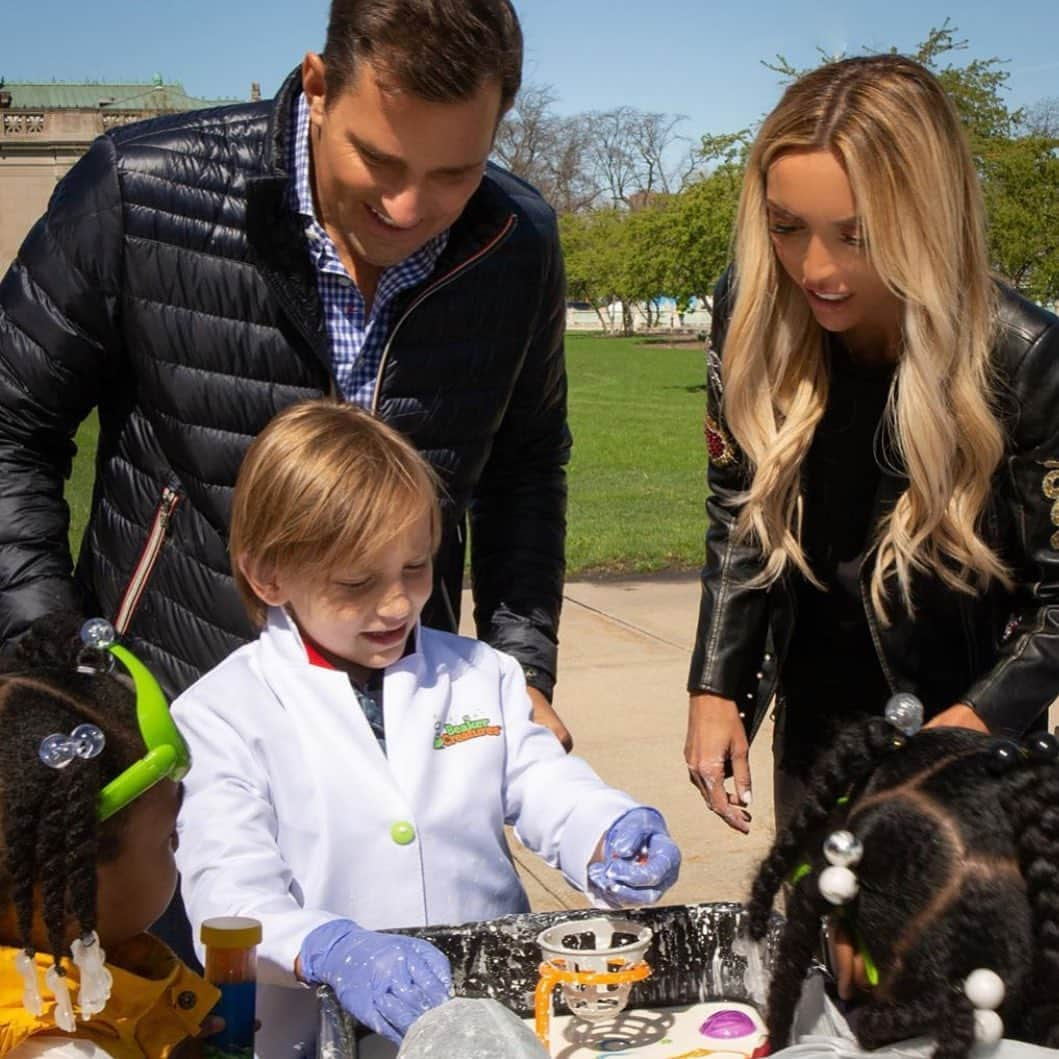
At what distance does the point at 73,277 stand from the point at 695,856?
8.46 feet

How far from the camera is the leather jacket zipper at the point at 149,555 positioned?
2225 mm

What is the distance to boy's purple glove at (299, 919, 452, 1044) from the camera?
5.19 ft

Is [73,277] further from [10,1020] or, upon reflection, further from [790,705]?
[790,705]

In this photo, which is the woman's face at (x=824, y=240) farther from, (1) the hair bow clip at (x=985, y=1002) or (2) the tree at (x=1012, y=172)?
(2) the tree at (x=1012, y=172)

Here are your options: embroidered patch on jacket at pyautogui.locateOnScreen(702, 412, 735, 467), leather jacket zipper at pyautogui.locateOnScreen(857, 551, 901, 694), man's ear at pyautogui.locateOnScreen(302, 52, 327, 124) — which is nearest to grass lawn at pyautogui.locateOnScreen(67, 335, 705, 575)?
embroidered patch on jacket at pyautogui.locateOnScreen(702, 412, 735, 467)

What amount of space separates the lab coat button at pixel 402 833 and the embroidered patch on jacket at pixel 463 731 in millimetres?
141

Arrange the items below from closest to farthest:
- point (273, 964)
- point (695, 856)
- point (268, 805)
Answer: point (273, 964)
point (268, 805)
point (695, 856)

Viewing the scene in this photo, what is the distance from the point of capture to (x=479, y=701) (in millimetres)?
2197

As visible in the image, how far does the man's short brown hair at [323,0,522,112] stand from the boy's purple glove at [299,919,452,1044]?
1085 mm

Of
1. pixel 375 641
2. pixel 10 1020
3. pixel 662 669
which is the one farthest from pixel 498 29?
pixel 662 669

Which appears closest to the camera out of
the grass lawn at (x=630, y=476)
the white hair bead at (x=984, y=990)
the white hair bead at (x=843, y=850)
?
the white hair bead at (x=984, y=990)

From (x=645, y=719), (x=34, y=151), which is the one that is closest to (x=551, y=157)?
(x=34, y=151)

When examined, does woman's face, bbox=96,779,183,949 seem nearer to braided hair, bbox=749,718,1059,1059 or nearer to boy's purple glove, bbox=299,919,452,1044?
boy's purple glove, bbox=299,919,452,1044

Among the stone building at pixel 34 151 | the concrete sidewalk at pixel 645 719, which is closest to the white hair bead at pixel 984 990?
the concrete sidewalk at pixel 645 719
